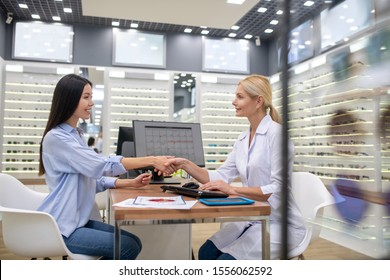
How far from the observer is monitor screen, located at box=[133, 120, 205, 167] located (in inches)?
95.3

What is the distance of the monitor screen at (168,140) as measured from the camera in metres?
2.42

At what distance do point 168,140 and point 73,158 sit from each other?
0.85 meters

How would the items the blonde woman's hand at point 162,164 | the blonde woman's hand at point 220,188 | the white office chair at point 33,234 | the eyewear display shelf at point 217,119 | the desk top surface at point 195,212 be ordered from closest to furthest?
1. the desk top surface at point 195,212
2. the white office chair at point 33,234
3. the blonde woman's hand at point 220,188
4. the blonde woman's hand at point 162,164
5. the eyewear display shelf at point 217,119

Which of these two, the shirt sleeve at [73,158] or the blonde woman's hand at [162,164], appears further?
the blonde woman's hand at [162,164]

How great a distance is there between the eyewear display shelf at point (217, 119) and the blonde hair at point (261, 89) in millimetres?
4863

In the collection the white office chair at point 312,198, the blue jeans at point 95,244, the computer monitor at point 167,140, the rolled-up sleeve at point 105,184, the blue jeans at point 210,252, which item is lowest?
the blue jeans at point 210,252

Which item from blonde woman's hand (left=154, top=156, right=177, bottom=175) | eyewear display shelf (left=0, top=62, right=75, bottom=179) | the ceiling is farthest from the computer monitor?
eyewear display shelf (left=0, top=62, right=75, bottom=179)

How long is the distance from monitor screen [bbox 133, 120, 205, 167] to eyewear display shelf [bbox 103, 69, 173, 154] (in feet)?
13.8

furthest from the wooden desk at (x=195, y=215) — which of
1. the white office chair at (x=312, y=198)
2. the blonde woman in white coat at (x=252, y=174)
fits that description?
the white office chair at (x=312, y=198)

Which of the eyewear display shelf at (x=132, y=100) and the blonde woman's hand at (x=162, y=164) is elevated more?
the eyewear display shelf at (x=132, y=100)

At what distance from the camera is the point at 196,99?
6.93 meters

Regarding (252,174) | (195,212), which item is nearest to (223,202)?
(195,212)

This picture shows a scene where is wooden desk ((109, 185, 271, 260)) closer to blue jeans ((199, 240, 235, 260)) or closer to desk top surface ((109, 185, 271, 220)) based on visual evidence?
desk top surface ((109, 185, 271, 220))

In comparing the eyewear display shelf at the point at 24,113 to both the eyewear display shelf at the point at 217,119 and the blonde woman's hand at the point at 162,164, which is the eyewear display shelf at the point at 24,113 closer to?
the eyewear display shelf at the point at 217,119
